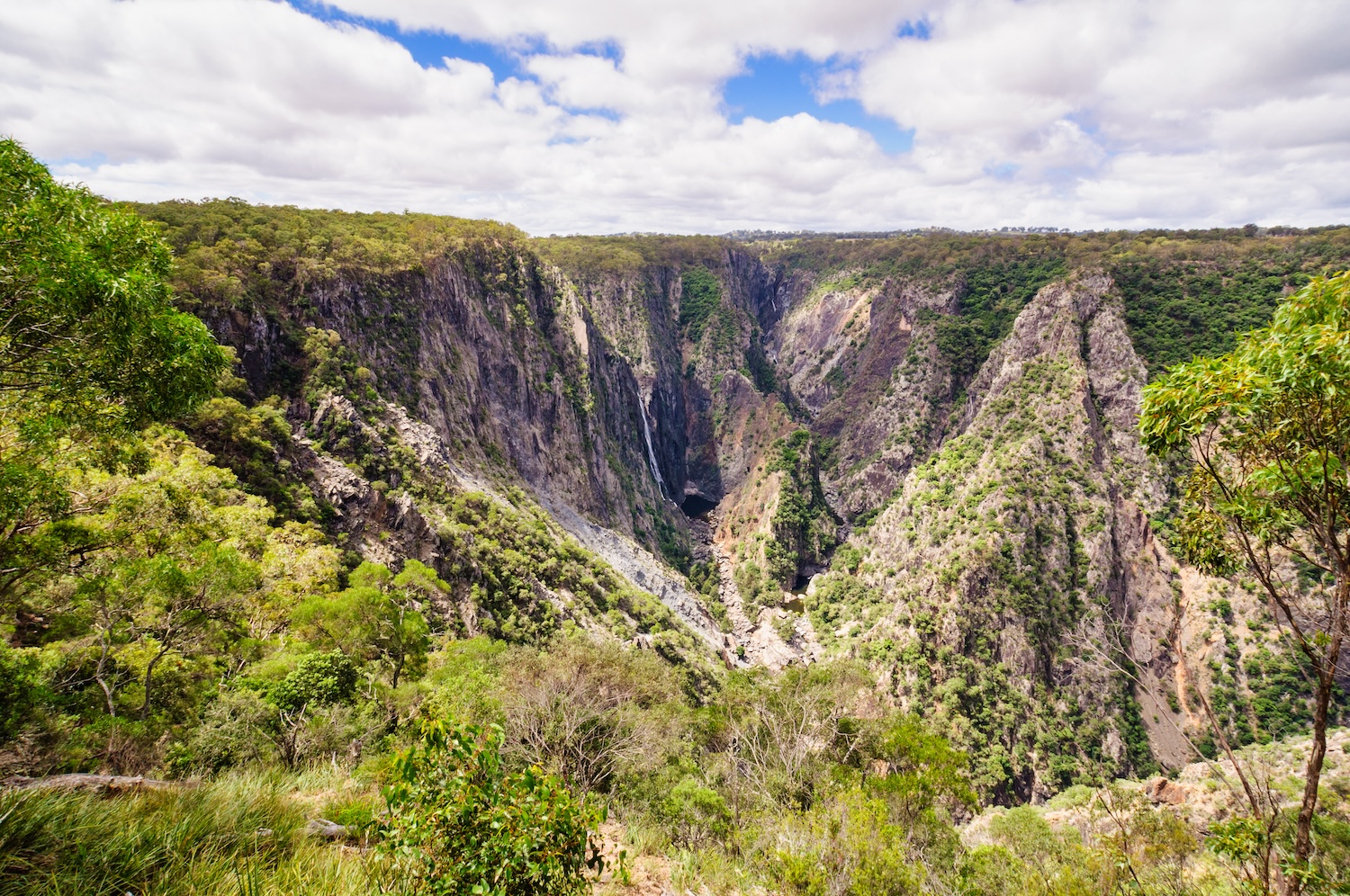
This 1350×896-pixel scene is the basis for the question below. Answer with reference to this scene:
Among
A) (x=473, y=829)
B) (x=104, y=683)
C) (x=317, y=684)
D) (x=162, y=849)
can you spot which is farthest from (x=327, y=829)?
(x=317, y=684)

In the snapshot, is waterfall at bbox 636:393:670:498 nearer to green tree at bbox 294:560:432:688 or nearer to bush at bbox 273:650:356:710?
green tree at bbox 294:560:432:688

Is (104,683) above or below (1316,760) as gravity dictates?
below

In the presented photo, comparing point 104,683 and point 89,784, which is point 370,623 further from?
point 89,784

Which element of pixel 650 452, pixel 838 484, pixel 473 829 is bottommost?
pixel 838 484

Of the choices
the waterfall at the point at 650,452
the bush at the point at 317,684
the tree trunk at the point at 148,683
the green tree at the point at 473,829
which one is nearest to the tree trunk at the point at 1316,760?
the green tree at the point at 473,829

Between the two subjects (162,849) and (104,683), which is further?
(104,683)

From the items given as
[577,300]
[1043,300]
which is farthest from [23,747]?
[1043,300]

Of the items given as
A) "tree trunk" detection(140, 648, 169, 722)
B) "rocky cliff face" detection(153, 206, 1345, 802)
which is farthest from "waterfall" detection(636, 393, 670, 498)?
"tree trunk" detection(140, 648, 169, 722)

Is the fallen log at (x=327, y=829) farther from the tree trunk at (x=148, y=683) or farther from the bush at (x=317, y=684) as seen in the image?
the bush at (x=317, y=684)
